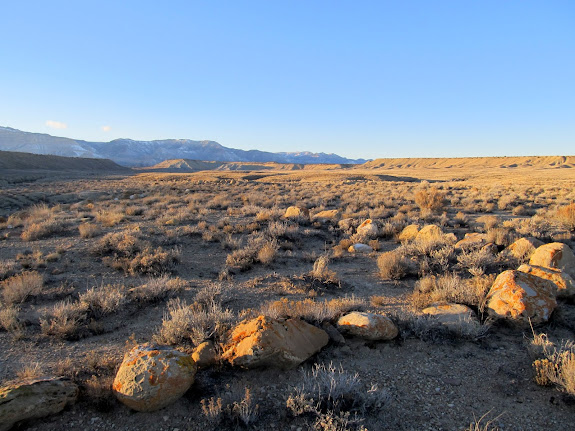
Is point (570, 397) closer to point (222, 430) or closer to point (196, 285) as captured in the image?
A: point (222, 430)

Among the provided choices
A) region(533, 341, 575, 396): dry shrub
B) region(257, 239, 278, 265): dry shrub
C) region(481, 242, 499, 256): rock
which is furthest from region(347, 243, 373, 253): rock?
region(533, 341, 575, 396): dry shrub

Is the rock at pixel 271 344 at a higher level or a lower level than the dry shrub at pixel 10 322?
higher

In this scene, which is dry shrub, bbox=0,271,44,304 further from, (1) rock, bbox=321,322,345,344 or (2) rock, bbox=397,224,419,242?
(2) rock, bbox=397,224,419,242

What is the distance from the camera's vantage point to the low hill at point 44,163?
67.7 m

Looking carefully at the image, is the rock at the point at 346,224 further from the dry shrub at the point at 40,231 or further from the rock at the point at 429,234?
the dry shrub at the point at 40,231

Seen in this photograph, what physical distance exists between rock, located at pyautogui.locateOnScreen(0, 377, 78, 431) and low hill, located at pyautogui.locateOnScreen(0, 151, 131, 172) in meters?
81.4

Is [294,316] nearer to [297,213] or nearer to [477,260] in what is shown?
[477,260]

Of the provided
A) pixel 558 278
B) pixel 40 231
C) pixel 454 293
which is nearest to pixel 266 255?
pixel 454 293

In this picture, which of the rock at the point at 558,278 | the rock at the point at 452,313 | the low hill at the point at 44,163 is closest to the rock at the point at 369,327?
the rock at the point at 452,313

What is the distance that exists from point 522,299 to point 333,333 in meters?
2.73

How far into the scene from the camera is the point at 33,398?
8.96 ft

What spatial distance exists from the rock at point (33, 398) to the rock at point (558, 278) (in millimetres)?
6429

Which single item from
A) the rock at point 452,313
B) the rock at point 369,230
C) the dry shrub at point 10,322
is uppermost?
the rock at point 369,230

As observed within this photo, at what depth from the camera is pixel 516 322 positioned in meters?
4.38
